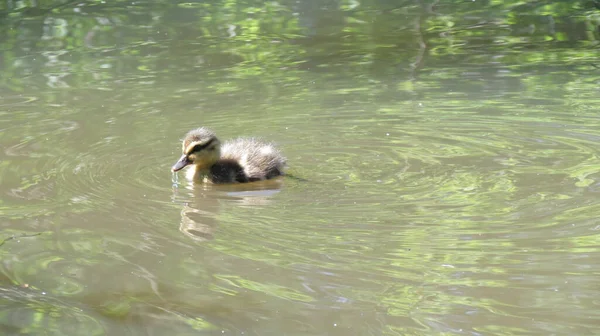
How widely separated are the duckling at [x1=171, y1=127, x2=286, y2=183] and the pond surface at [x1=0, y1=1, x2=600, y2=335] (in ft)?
0.38

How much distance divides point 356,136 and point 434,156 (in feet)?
2.73

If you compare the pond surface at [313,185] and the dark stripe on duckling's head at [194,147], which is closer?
the pond surface at [313,185]

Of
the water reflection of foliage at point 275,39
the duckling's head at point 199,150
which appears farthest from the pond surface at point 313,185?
the duckling's head at point 199,150

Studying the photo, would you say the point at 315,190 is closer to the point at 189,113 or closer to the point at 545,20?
the point at 189,113

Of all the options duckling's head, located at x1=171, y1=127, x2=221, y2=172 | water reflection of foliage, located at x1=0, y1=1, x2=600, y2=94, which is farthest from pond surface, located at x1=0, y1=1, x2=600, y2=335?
duckling's head, located at x1=171, y1=127, x2=221, y2=172

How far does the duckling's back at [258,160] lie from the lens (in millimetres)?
6992

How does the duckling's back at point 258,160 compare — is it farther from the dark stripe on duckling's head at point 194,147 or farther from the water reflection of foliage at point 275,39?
the water reflection of foliage at point 275,39

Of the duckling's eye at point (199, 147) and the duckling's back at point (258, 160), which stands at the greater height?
the duckling's eye at point (199, 147)

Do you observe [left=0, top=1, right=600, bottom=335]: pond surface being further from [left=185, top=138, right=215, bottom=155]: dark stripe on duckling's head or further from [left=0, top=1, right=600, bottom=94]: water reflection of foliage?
[left=185, top=138, right=215, bottom=155]: dark stripe on duckling's head

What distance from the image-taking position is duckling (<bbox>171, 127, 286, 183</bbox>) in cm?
698

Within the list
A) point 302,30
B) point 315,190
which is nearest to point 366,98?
point 315,190

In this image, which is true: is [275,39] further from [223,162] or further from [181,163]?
[181,163]

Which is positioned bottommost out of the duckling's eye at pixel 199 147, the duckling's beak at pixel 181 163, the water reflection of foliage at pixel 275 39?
the water reflection of foliage at pixel 275 39

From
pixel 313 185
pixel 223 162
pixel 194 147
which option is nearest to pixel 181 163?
pixel 194 147
